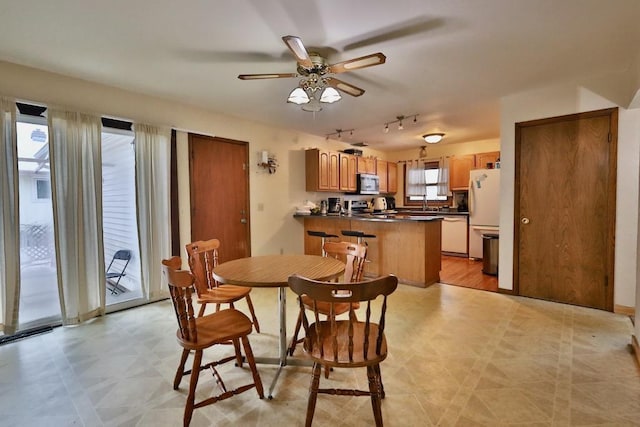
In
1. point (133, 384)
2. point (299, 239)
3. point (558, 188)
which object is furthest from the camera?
point (299, 239)

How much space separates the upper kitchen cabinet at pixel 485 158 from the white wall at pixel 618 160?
257cm

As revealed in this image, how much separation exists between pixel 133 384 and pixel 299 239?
3.58 metres

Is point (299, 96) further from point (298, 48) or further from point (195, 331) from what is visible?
point (195, 331)

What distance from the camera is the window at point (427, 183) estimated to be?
689cm

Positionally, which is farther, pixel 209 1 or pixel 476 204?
pixel 476 204

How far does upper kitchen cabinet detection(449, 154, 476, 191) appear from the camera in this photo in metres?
6.22

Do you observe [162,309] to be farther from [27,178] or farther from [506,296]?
[506,296]

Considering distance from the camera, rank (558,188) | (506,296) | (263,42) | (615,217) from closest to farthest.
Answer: (263,42) → (615,217) → (558,188) → (506,296)

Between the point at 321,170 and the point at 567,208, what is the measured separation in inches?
137

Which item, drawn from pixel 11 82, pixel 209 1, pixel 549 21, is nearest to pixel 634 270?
pixel 549 21

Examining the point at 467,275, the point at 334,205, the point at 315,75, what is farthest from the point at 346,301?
the point at 334,205

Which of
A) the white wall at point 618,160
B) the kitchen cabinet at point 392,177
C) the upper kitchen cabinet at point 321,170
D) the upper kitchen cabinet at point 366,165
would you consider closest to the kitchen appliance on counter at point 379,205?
the kitchen cabinet at point 392,177

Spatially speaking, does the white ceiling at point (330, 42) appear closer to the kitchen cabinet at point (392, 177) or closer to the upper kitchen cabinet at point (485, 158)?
the upper kitchen cabinet at point (485, 158)

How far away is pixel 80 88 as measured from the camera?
3.02 metres
